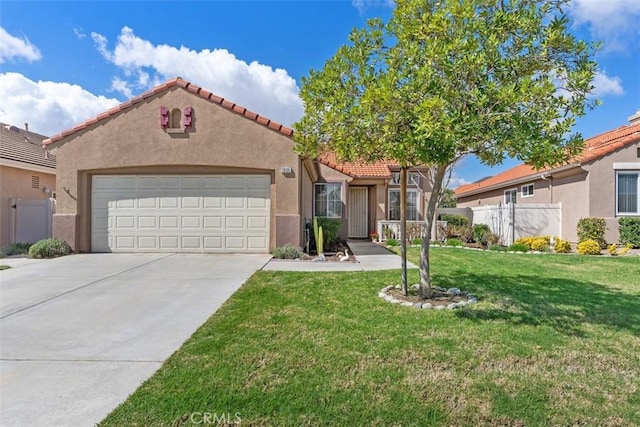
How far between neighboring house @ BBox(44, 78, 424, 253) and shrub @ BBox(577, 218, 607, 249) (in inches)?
440

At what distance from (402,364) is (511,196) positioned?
20542mm

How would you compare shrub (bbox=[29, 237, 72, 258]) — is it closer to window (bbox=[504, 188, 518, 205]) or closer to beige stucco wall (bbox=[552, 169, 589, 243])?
beige stucco wall (bbox=[552, 169, 589, 243])

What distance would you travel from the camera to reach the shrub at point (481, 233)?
1552cm

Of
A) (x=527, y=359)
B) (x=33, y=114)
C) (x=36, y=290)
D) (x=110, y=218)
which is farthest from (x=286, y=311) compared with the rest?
(x=33, y=114)

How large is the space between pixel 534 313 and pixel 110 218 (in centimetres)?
1197

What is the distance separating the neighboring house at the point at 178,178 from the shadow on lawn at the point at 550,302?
18.9ft

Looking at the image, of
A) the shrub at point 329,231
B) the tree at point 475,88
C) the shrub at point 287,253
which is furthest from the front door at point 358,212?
the tree at point 475,88

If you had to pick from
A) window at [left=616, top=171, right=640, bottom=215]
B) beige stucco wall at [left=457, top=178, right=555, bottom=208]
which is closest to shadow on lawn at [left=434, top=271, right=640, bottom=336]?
window at [left=616, top=171, right=640, bottom=215]

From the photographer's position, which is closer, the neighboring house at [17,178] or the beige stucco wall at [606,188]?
the neighboring house at [17,178]

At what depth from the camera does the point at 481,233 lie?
1566 cm

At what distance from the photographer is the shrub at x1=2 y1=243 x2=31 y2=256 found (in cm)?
1135

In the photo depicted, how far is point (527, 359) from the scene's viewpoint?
12.6 feet

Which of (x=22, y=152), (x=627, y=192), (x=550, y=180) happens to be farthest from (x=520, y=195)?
(x=22, y=152)

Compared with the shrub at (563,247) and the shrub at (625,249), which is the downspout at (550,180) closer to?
the shrub at (625,249)
